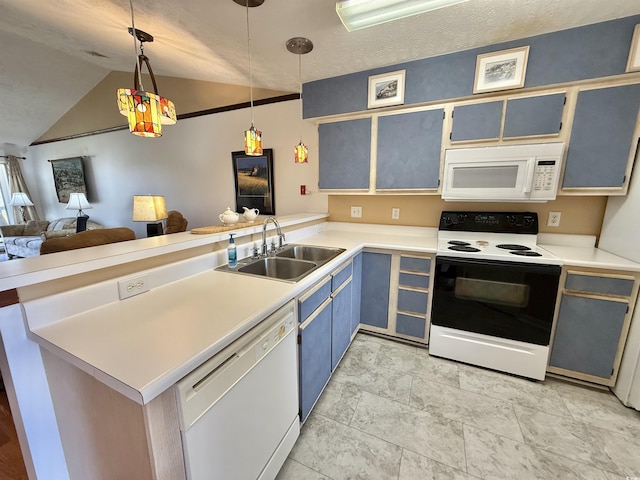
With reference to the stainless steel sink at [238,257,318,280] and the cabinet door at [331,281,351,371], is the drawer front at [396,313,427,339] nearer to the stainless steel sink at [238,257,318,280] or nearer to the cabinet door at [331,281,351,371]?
the cabinet door at [331,281,351,371]

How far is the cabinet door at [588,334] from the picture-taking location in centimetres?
168

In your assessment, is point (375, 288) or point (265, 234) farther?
point (375, 288)

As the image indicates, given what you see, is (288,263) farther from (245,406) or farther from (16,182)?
(16,182)

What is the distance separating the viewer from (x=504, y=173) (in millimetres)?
1981

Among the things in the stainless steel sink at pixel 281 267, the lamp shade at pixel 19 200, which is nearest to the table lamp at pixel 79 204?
the lamp shade at pixel 19 200

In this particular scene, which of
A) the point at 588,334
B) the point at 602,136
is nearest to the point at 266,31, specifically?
the point at 602,136

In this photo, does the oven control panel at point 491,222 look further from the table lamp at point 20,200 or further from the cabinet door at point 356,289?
the table lamp at point 20,200

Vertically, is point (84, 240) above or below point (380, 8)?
below

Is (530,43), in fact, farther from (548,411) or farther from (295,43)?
(548,411)

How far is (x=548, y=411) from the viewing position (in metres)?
1.62

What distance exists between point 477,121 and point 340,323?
190 cm

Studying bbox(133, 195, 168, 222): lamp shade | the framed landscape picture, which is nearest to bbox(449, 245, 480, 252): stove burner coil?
the framed landscape picture

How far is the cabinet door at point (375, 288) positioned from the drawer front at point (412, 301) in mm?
121

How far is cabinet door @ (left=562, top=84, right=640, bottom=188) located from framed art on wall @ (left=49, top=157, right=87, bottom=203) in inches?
304
